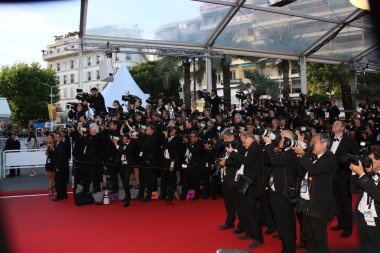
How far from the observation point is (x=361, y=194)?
401cm

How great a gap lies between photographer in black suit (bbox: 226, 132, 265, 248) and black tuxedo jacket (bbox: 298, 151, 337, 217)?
4.12 ft

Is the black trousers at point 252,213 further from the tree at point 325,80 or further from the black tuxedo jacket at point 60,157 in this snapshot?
the tree at point 325,80

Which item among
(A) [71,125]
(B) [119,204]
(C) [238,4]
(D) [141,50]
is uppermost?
(C) [238,4]

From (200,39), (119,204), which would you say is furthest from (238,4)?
(119,204)

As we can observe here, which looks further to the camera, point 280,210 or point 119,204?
point 119,204

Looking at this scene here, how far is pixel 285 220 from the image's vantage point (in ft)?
15.5

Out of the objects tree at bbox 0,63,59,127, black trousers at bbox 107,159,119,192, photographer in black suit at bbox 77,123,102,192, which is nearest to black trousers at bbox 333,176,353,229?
black trousers at bbox 107,159,119,192

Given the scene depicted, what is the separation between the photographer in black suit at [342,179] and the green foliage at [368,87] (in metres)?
13.7

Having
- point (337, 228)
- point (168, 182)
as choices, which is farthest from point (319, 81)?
point (337, 228)

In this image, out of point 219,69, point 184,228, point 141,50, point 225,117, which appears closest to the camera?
point 184,228

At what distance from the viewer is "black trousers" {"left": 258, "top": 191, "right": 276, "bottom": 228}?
6311 mm

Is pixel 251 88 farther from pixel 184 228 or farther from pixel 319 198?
pixel 319 198

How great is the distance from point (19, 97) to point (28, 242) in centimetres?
4258

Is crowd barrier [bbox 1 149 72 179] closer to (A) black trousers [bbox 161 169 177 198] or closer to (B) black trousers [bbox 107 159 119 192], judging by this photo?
(B) black trousers [bbox 107 159 119 192]
